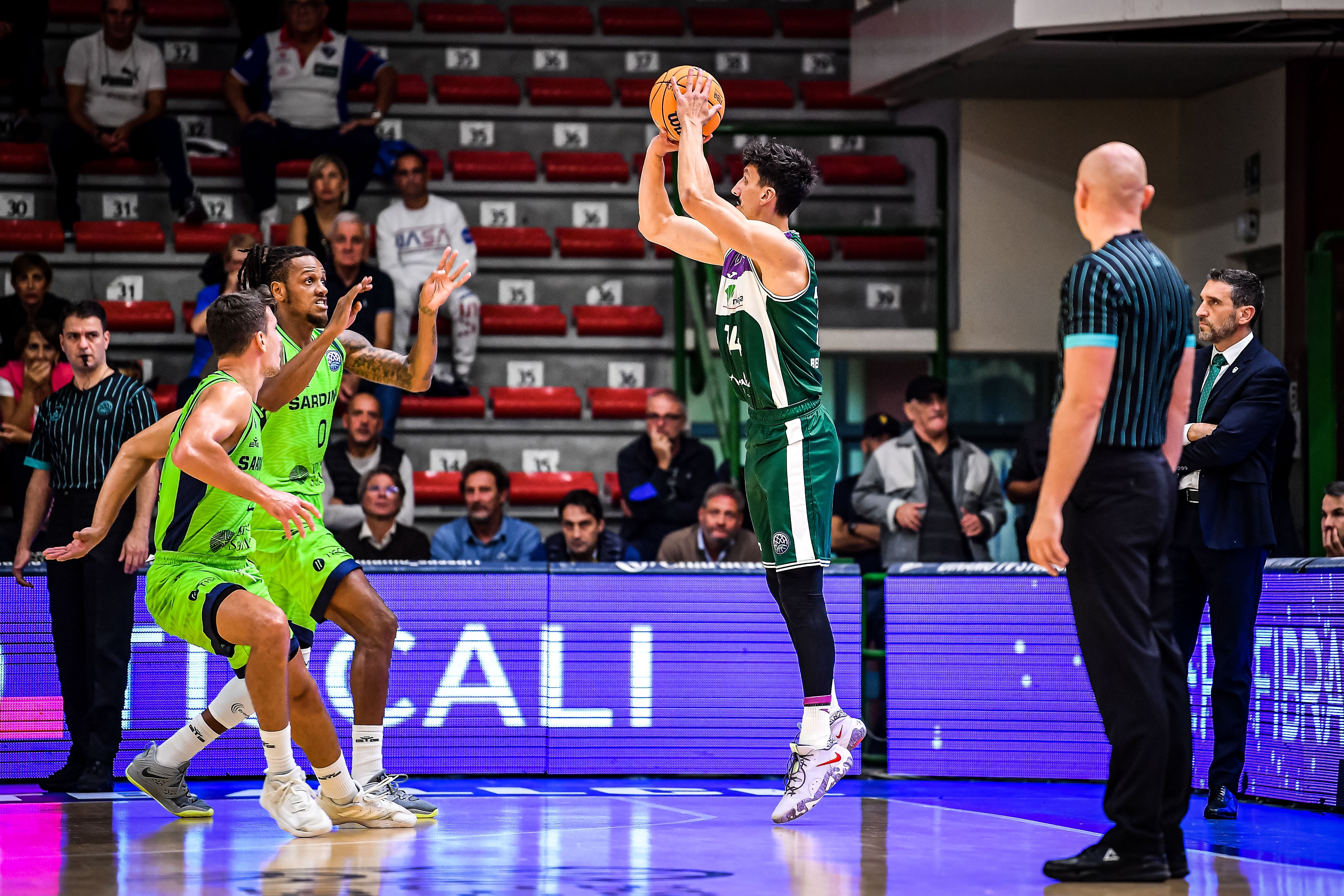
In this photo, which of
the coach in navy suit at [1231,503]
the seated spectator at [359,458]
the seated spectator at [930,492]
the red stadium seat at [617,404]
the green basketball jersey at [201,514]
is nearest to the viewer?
the green basketball jersey at [201,514]

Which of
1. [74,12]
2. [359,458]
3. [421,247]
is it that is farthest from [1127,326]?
[74,12]

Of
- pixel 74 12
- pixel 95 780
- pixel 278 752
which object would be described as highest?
pixel 74 12

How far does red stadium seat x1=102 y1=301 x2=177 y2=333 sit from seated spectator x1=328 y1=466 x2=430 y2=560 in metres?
3.59

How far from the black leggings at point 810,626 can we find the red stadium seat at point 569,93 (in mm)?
8628

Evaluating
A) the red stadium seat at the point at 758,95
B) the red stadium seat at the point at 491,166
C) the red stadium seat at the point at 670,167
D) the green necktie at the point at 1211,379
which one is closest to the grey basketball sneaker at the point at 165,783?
the green necktie at the point at 1211,379

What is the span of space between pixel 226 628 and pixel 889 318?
324 inches

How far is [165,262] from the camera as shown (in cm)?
1243

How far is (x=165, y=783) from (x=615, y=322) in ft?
22.4

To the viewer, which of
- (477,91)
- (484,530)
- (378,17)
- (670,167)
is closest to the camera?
(484,530)

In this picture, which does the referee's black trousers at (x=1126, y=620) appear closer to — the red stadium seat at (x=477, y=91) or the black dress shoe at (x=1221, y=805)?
the black dress shoe at (x=1221, y=805)

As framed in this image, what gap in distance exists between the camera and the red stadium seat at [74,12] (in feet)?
44.9

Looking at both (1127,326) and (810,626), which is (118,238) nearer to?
(810,626)

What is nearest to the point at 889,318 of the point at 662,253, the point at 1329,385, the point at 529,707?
the point at 662,253

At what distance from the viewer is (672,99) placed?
19.4 feet
